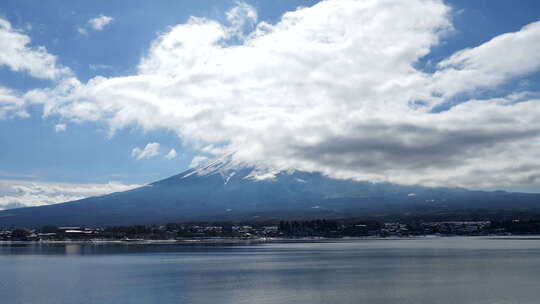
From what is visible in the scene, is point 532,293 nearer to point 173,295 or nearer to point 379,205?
point 173,295

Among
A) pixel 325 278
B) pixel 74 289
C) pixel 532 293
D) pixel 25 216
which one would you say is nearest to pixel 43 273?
pixel 74 289

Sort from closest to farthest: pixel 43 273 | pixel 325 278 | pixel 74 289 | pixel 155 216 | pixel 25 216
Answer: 1. pixel 74 289
2. pixel 325 278
3. pixel 43 273
4. pixel 155 216
5. pixel 25 216

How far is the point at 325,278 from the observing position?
3183cm

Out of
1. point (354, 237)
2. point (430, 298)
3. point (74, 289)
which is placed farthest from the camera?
point (354, 237)

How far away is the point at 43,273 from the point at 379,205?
160089 millimetres

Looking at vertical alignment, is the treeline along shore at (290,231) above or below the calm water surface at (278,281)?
above

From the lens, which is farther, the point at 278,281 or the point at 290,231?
the point at 290,231

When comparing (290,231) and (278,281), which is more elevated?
(290,231)

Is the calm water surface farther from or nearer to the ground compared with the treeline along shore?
nearer to the ground

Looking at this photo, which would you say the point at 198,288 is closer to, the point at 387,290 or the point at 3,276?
the point at 387,290

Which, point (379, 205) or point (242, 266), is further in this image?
point (379, 205)

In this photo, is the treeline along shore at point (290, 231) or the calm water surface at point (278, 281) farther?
the treeline along shore at point (290, 231)

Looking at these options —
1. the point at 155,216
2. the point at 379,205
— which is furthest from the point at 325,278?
the point at 379,205

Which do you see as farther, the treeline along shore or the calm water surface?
the treeline along shore
